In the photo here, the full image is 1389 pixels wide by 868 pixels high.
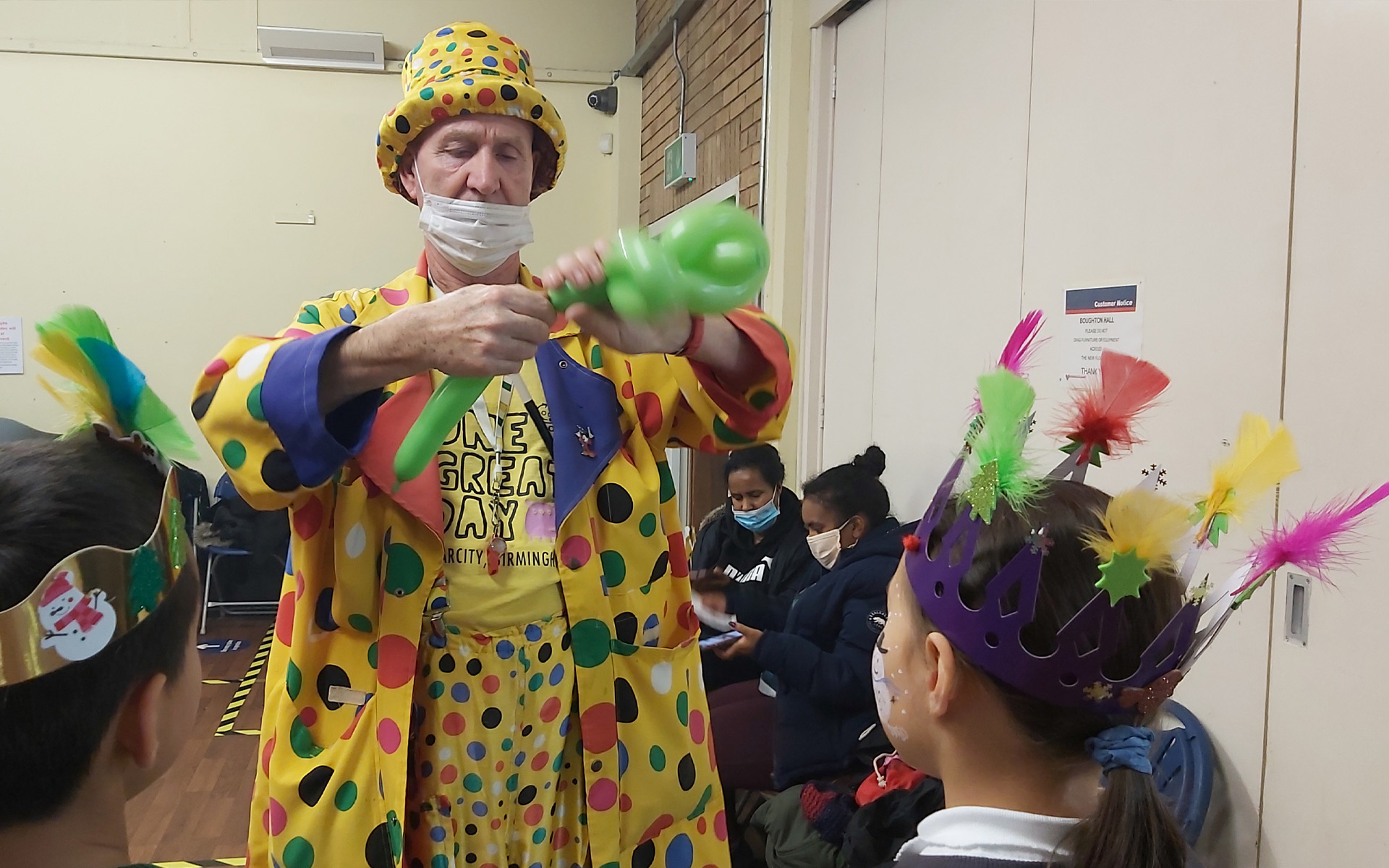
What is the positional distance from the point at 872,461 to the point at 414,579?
1.91 meters

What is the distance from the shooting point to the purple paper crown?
34.7 inches

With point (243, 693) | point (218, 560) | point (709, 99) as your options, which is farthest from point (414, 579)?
point (218, 560)

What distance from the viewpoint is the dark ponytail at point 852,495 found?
2.59 m

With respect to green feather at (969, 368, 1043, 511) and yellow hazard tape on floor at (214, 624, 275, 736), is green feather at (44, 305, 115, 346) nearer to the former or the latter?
green feather at (969, 368, 1043, 511)

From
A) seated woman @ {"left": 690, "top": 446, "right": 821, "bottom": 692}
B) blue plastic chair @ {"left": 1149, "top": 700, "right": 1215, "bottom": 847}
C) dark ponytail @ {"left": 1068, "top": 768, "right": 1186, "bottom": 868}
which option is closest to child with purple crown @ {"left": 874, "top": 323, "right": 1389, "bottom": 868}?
dark ponytail @ {"left": 1068, "top": 768, "right": 1186, "bottom": 868}

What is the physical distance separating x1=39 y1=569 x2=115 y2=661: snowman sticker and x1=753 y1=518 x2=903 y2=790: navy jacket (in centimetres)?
167

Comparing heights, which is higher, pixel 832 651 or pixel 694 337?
pixel 694 337

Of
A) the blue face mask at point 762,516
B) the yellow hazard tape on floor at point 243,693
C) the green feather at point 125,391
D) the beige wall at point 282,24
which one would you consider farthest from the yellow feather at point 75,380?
the beige wall at point 282,24

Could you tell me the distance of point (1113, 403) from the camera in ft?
3.26

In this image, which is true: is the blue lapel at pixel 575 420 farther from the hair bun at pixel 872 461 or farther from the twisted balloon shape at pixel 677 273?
the hair bun at pixel 872 461

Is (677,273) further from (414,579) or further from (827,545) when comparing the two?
(827,545)

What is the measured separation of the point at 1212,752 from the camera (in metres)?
1.72

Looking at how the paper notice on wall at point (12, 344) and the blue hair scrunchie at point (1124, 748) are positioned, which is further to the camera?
the paper notice on wall at point (12, 344)

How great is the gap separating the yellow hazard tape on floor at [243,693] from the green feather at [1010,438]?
3167 mm
